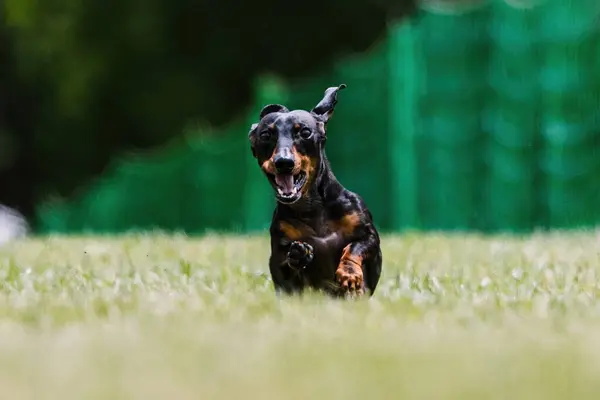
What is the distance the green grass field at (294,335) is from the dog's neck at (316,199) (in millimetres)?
330

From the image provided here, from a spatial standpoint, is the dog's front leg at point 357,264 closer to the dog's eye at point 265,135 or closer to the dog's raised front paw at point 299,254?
the dog's raised front paw at point 299,254

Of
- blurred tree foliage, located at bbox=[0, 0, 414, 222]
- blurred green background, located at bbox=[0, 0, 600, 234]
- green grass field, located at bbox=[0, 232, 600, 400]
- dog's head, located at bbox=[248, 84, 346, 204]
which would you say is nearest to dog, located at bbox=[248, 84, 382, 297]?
dog's head, located at bbox=[248, 84, 346, 204]

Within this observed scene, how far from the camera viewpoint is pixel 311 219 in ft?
13.8

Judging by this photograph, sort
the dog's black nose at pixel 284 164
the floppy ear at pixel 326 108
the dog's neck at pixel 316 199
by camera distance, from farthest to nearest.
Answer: the floppy ear at pixel 326 108, the dog's neck at pixel 316 199, the dog's black nose at pixel 284 164

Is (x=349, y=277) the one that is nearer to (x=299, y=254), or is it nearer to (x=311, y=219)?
(x=299, y=254)

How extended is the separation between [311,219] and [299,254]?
0.20m

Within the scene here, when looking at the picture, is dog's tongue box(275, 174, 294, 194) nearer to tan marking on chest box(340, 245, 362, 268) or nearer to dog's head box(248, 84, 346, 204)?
dog's head box(248, 84, 346, 204)

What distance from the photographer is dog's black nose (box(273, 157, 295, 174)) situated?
396 cm

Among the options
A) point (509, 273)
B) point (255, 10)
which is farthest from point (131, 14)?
point (509, 273)

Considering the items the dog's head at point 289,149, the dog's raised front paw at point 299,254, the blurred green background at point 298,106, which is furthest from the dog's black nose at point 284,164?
the blurred green background at point 298,106

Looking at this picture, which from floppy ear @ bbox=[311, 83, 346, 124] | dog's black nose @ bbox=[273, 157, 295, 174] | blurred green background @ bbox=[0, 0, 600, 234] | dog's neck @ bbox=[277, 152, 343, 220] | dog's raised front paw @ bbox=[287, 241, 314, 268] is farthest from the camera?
blurred green background @ bbox=[0, 0, 600, 234]

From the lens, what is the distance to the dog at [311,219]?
4.05 meters

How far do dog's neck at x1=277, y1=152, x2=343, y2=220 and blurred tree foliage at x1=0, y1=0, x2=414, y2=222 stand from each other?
12713mm

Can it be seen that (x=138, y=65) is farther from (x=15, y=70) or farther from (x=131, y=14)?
(x=15, y=70)
